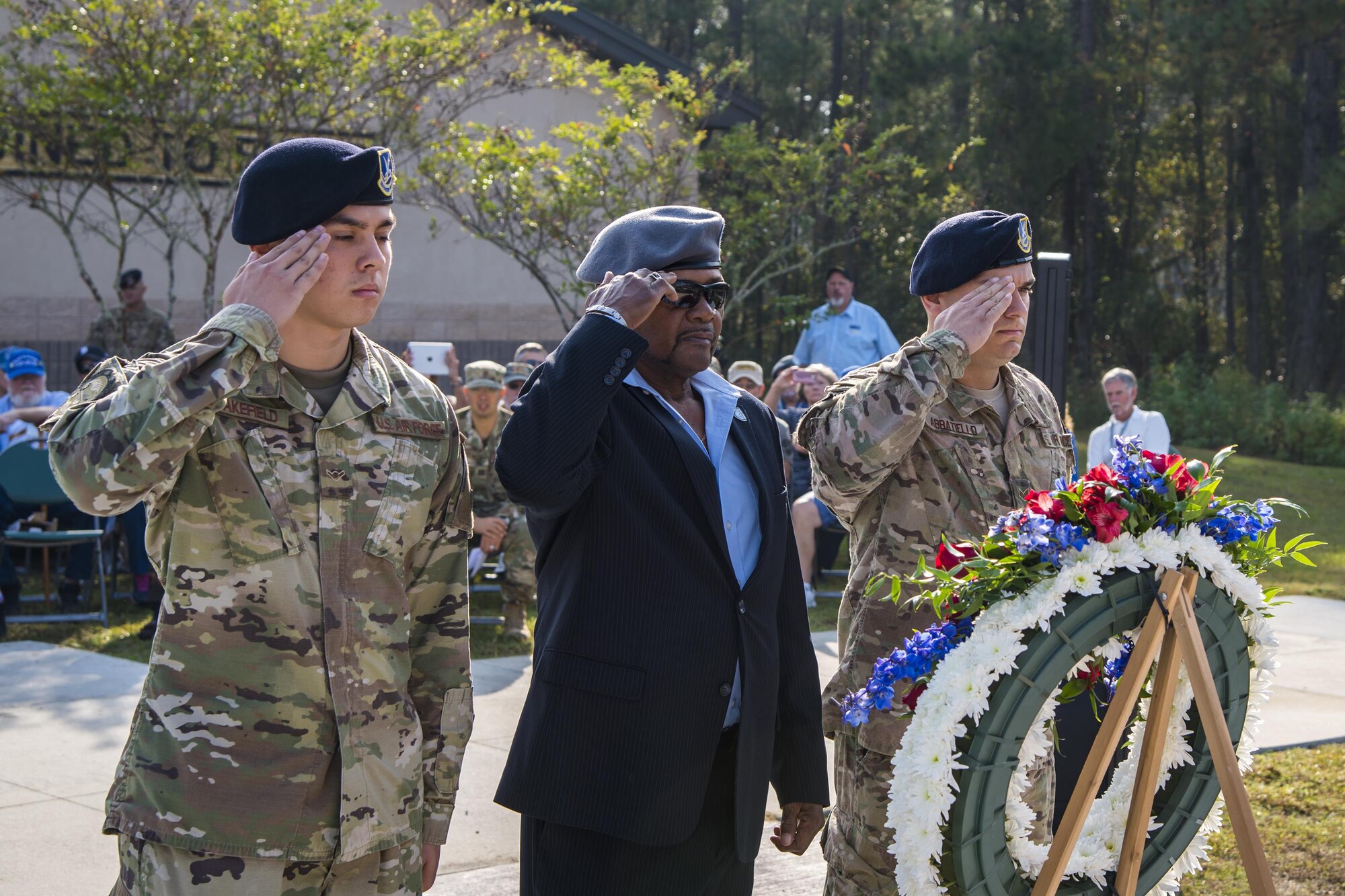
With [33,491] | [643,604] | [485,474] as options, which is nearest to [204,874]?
[643,604]

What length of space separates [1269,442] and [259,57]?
19140 mm

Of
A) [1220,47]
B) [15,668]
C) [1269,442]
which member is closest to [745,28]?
[1220,47]

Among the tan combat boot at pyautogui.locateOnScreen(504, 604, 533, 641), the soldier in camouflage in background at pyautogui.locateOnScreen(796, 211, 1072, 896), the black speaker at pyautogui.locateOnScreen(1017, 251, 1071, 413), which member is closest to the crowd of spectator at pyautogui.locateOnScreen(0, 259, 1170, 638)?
the tan combat boot at pyautogui.locateOnScreen(504, 604, 533, 641)

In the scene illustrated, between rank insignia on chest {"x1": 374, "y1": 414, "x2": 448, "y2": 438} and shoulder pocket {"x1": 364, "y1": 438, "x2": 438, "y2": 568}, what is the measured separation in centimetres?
2

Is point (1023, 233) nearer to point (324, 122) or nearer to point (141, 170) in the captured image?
point (324, 122)

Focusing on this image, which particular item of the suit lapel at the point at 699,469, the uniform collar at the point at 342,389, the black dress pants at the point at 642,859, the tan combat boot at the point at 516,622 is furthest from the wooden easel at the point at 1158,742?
the tan combat boot at the point at 516,622

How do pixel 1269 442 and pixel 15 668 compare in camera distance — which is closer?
pixel 15 668

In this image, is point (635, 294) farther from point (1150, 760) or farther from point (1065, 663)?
point (1150, 760)

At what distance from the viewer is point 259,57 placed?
462 inches

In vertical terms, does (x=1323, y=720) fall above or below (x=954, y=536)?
below

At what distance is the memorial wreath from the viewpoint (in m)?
2.54

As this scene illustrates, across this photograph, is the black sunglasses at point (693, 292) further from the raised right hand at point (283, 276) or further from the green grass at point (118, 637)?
the green grass at point (118, 637)

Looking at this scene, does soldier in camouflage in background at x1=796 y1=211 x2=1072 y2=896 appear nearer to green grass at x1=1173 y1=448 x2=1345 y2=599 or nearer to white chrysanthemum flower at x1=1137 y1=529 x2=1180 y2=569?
white chrysanthemum flower at x1=1137 y1=529 x2=1180 y2=569

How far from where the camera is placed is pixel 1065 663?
8.48 ft
